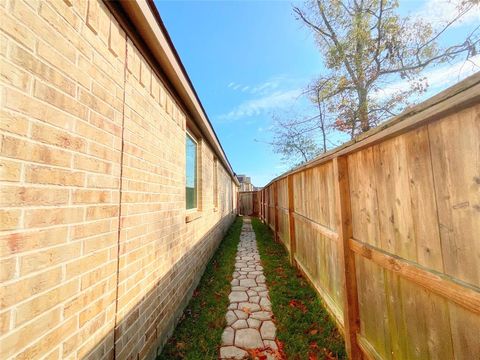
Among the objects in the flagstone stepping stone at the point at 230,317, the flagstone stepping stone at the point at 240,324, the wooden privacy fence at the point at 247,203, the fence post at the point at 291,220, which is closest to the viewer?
the flagstone stepping stone at the point at 240,324

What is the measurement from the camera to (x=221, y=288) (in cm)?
420

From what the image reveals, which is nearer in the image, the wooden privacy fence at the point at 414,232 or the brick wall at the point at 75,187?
the brick wall at the point at 75,187

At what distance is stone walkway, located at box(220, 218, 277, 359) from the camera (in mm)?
2562

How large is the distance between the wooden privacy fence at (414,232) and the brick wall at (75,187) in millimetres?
2028

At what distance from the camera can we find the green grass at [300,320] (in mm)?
2456

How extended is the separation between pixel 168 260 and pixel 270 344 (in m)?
1.56

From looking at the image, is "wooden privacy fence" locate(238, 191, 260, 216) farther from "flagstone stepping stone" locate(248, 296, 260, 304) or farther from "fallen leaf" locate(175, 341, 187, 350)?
"fallen leaf" locate(175, 341, 187, 350)

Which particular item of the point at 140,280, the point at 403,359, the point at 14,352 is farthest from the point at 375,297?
the point at 14,352

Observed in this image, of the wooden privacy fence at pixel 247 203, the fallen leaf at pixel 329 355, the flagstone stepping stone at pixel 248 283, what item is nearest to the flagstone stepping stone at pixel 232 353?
the fallen leaf at pixel 329 355

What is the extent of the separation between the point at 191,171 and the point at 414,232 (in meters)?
3.88

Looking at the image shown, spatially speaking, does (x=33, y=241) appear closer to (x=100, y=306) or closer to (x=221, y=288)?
A: (x=100, y=306)

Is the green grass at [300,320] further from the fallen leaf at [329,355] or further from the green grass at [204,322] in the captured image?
the green grass at [204,322]

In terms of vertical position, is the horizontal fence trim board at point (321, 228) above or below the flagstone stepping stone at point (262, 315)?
above

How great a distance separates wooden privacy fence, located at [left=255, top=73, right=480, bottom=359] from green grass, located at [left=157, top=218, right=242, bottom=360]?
1.54 metres
